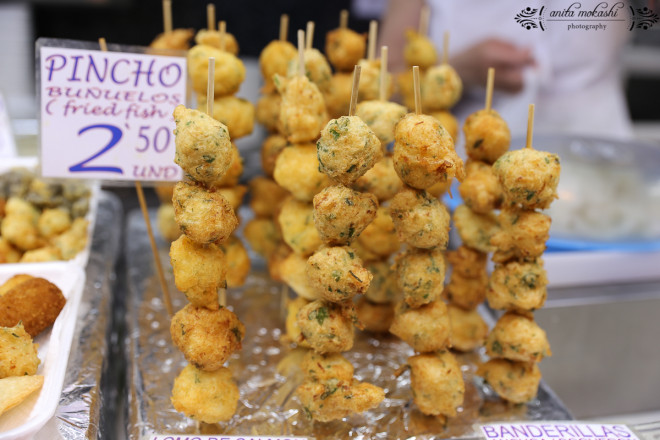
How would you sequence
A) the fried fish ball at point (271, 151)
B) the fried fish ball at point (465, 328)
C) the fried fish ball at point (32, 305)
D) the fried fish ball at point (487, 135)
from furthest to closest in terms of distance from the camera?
the fried fish ball at point (271, 151)
the fried fish ball at point (465, 328)
the fried fish ball at point (487, 135)
the fried fish ball at point (32, 305)

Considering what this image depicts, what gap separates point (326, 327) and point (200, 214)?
466mm

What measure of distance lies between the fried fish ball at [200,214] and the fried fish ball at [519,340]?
3.01 ft

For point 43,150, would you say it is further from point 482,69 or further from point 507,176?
point 482,69

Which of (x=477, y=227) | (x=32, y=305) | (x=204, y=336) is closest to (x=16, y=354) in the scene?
(x=32, y=305)

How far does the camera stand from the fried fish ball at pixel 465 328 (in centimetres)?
202

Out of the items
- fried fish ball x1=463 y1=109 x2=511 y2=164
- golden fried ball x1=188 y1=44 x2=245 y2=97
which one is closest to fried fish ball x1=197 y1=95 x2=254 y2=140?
A: golden fried ball x1=188 y1=44 x2=245 y2=97

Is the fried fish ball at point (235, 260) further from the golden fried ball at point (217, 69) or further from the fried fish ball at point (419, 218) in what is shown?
the fried fish ball at point (419, 218)

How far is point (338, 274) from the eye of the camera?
4.71ft

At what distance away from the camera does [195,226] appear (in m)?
1.41

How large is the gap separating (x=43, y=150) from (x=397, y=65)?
2421 millimetres

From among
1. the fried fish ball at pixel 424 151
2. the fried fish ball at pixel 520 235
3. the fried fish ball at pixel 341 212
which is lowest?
the fried fish ball at pixel 520 235

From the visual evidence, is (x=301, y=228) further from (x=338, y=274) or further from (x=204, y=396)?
(x=204, y=396)

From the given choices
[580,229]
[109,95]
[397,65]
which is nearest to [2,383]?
[109,95]

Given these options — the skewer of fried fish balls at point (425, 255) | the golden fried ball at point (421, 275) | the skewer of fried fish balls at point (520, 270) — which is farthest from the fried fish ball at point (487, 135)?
the golden fried ball at point (421, 275)
